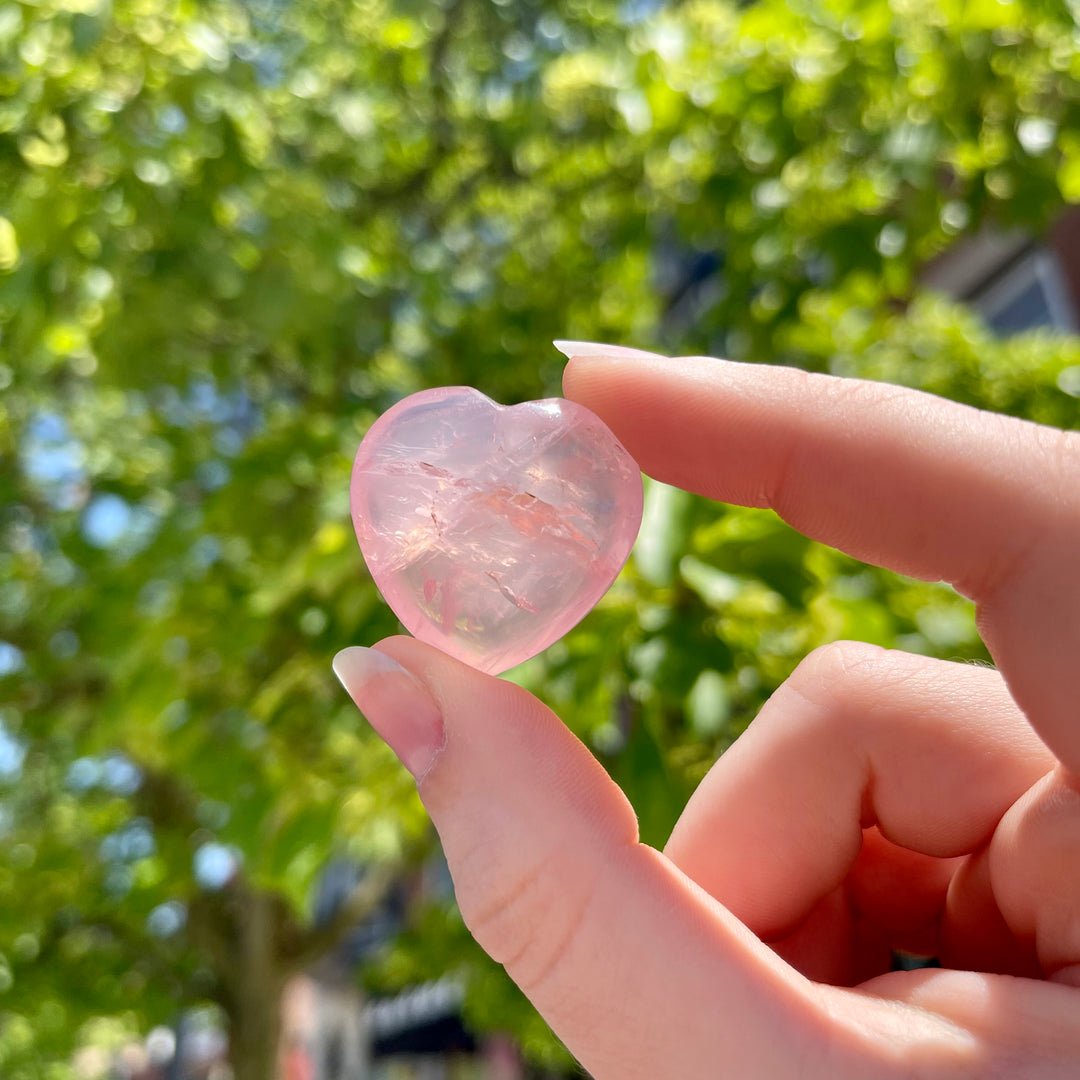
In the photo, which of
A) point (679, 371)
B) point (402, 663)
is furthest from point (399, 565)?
point (679, 371)

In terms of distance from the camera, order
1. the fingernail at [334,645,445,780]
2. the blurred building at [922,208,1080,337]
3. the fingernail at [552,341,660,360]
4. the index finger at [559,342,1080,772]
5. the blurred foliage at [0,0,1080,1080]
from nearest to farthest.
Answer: the index finger at [559,342,1080,772]
the fingernail at [334,645,445,780]
the fingernail at [552,341,660,360]
the blurred foliage at [0,0,1080,1080]
the blurred building at [922,208,1080,337]

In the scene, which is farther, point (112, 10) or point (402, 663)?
point (112, 10)

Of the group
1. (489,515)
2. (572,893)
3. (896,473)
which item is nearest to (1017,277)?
(896,473)

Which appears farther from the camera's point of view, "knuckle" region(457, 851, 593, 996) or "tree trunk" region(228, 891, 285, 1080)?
"tree trunk" region(228, 891, 285, 1080)

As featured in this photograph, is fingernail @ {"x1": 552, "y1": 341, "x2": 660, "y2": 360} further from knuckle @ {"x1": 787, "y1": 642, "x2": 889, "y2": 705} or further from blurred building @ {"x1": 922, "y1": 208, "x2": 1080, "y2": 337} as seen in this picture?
blurred building @ {"x1": 922, "y1": 208, "x2": 1080, "y2": 337}

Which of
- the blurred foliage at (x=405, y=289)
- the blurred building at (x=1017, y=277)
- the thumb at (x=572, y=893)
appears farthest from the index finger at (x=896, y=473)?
the blurred building at (x=1017, y=277)

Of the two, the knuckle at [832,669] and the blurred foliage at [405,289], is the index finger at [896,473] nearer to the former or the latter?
the knuckle at [832,669]

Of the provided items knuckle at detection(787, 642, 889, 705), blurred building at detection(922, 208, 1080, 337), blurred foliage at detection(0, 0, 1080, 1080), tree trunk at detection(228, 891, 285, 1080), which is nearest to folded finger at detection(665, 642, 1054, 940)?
knuckle at detection(787, 642, 889, 705)

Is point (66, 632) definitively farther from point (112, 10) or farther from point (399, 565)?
point (399, 565)
